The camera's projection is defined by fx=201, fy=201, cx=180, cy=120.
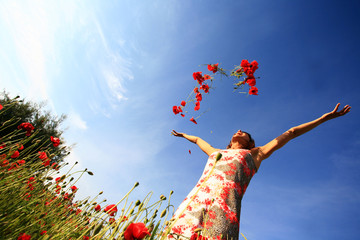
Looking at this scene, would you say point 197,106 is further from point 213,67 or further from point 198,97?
point 213,67

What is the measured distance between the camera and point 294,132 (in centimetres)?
290

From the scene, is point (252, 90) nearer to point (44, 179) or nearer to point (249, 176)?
point (249, 176)

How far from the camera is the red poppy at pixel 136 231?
749 millimetres

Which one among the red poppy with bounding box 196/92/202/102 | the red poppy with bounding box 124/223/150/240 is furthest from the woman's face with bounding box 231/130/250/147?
the red poppy with bounding box 124/223/150/240

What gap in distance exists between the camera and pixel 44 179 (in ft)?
7.22

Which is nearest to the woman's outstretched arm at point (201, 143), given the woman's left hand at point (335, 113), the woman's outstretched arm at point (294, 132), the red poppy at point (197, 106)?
the red poppy at point (197, 106)

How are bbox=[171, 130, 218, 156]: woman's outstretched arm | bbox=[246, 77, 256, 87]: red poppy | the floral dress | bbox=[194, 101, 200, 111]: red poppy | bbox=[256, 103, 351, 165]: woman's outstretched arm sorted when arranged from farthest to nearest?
bbox=[194, 101, 200, 111]: red poppy < bbox=[171, 130, 218, 156]: woman's outstretched arm < bbox=[246, 77, 256, 87]: red poppy < bbox=[256, 103, 351, 165]: woman's outstretched arm < the floral dress

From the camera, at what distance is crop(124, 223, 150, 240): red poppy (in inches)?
29.5

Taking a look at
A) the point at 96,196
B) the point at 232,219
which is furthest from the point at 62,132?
the point at 232,219

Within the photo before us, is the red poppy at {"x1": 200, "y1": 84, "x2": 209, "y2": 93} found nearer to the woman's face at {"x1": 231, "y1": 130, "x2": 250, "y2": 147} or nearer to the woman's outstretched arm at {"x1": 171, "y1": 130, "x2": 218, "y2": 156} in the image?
the woman's outstretched arm at {"x1": 171, "y1": 130, "x2": 218, "y2": 156}

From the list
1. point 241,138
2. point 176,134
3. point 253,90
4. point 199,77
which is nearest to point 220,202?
point 241,138

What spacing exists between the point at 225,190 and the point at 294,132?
1.51 m

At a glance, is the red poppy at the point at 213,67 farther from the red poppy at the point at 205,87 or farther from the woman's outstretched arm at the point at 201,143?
the woman's outstretched arm at the point at 201,143

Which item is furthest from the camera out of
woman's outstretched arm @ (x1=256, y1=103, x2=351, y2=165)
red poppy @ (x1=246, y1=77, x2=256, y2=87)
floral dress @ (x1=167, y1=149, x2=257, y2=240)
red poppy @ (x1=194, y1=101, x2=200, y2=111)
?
red poppy @ (x1=194, y1=101, x2=200, y2=111)
